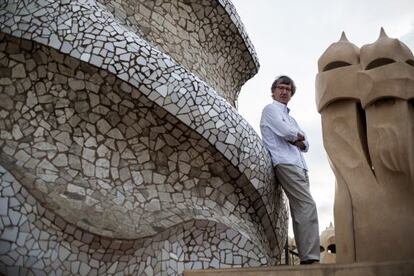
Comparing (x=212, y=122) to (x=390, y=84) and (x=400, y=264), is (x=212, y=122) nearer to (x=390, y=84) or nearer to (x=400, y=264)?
(x=390, y=84)

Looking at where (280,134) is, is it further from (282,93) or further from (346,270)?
(346,270)

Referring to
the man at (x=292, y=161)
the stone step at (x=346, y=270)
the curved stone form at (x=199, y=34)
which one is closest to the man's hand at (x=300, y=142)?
the man at (x=292, y=161)

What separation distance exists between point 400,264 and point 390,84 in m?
1.36

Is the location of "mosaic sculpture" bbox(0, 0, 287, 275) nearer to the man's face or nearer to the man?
the man

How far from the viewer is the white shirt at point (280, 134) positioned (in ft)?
13.5

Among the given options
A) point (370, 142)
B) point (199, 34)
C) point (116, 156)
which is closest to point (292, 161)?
point (370, 142)

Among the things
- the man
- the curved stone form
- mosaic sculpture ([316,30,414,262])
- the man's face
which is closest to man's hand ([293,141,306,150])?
the man

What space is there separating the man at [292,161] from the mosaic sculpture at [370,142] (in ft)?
1.42

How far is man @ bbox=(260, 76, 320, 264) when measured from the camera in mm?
3879

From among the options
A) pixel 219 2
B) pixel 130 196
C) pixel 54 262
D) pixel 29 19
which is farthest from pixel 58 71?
pixel 219 2

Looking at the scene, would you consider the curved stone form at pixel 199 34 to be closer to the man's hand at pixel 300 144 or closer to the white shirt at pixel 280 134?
the white shirt at pixel 280 134

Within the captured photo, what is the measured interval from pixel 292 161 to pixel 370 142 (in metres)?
0.82

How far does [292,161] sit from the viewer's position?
410 centimetres

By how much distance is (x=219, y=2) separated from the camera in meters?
5.34
